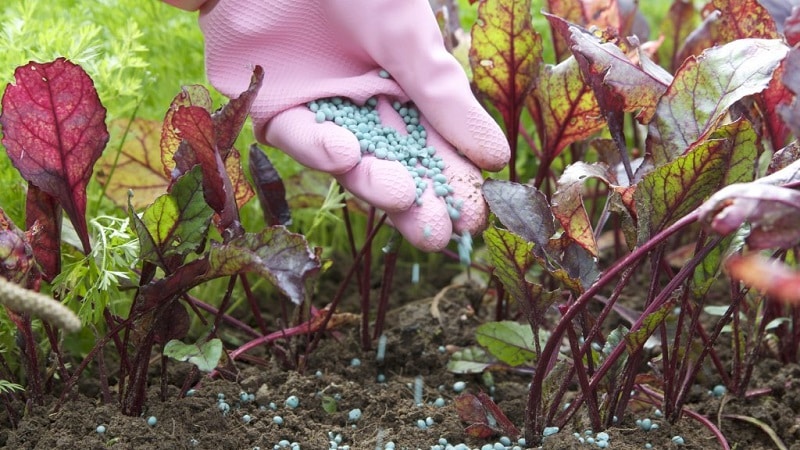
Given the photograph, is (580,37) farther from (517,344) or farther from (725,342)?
(725,342)

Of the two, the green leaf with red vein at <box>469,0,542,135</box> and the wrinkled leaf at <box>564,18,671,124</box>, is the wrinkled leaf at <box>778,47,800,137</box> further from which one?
the green leaf with red vein at <box>469,0,542,135</box>

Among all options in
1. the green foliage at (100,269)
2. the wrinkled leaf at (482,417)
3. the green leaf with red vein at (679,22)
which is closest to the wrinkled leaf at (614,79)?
the wrinkled leaf at (482,417)

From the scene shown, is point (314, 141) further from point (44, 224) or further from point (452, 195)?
point (44, 224)

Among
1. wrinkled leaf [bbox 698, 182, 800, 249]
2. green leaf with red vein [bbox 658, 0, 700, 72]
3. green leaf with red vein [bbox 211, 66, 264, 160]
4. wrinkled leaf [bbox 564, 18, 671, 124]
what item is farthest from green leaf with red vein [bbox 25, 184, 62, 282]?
green leaf with red vein [bbox 658, 0, 700, 72]

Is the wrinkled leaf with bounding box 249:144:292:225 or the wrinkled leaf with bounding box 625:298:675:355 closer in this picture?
the wrinkled leaf with bounding box 625:298:675:355

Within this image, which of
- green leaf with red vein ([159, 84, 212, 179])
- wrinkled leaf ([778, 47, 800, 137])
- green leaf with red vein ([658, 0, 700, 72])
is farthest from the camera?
green leaf with red vein ([658, 0, 700, 72])

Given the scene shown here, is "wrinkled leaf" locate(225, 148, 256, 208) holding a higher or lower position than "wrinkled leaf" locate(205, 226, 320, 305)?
higher

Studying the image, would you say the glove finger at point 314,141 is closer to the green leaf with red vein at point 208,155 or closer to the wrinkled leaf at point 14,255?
the green leaf with red vein at point 208,155
